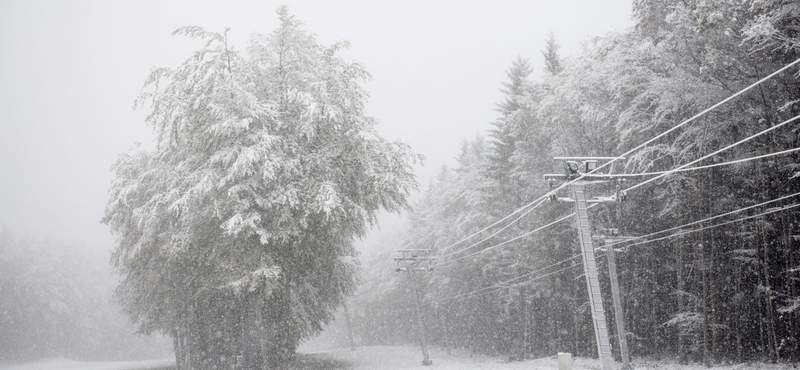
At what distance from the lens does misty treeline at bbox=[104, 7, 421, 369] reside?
14562 mm

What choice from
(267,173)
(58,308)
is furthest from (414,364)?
(58,308)

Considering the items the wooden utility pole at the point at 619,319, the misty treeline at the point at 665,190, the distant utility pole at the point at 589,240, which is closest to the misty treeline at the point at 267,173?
the distant utility pole at the point at 589,240

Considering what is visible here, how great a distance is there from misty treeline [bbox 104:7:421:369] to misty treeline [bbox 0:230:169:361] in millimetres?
47161

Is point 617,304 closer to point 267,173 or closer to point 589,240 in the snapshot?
point 589,240

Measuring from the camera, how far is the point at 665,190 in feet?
60.3

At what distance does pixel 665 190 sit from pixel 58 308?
6100 cm

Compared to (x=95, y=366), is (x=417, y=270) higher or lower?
higher

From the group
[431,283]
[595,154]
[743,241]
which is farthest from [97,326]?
[743,241]

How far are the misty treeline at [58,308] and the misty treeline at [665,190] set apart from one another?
154 feet

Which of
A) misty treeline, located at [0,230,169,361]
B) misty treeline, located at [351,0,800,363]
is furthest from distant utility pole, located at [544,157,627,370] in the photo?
misty treeline, located at [0,230,169,361]

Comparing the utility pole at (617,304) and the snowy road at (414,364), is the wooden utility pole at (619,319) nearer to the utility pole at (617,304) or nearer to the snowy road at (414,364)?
the utility pole at (617,304)

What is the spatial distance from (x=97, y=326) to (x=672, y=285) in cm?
6350

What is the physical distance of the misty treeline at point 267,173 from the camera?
14562 millimetres

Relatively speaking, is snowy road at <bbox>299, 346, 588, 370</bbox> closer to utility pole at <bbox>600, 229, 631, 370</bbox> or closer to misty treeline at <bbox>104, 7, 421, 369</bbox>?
utility pole at <bbox>600, 229, 631, 370</bbox>
